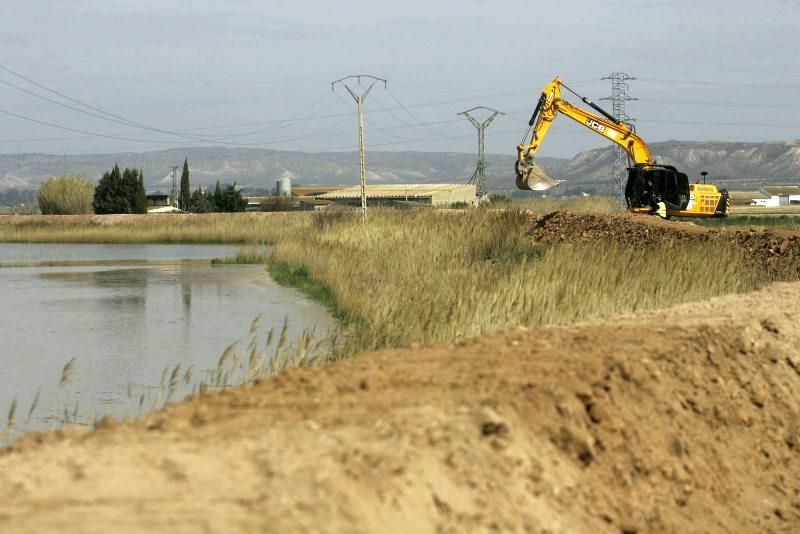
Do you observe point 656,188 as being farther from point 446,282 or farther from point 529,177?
point 446,282

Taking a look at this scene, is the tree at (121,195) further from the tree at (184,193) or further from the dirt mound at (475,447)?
the dirt mound at (475,447)

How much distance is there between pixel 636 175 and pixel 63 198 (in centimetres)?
6481

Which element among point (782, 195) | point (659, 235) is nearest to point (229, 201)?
point (659, 235)

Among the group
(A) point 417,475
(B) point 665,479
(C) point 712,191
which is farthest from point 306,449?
(C) point 712,191

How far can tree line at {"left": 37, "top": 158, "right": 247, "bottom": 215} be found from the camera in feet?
274

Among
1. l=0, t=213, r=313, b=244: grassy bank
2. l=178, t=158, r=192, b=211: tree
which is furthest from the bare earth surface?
l=178, t=158, r=192, b=211: tree

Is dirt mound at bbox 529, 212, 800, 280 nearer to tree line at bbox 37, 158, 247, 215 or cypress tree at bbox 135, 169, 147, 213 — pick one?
tree line at bbox 37, 158, 247, 215

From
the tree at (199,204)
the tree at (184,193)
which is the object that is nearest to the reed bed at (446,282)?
the tree at (199,204)

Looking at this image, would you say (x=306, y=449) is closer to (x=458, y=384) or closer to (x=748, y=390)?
(x=458, y=384)

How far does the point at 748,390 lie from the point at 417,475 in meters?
4.40

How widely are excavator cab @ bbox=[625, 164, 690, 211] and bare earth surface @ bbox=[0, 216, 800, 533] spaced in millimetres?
22031

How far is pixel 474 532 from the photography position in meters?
5.36

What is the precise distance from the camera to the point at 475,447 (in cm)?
587

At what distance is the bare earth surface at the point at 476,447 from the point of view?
480 cm
